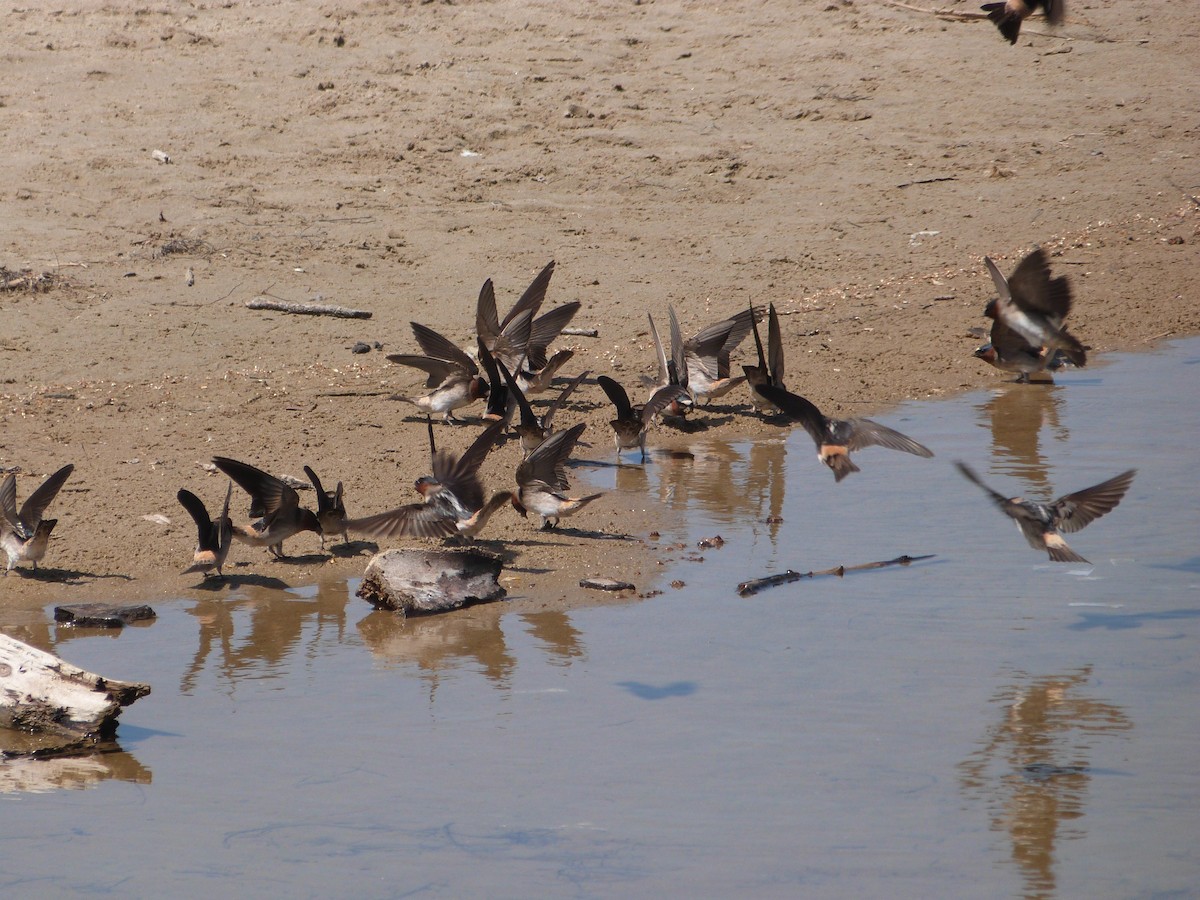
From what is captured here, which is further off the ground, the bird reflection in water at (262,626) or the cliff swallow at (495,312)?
the cliff swallow at (495,312)

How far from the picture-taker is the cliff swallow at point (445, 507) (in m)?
6.85

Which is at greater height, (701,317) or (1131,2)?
Result: (1131,2)

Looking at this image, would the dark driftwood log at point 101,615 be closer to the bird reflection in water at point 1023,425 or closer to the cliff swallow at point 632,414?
the cliff swallow at point 632,414

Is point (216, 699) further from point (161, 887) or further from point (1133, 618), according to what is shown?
point (1133, 618)

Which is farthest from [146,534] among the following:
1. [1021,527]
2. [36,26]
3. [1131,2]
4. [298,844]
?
[1131,2]

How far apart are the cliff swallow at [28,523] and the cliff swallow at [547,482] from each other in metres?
2.21

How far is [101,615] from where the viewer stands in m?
6.35

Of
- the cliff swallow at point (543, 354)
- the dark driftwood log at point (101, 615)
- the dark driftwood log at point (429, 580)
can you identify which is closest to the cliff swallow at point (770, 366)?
the cliff swallow at point (543, 354)

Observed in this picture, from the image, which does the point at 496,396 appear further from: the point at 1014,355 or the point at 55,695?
the point at 55,695

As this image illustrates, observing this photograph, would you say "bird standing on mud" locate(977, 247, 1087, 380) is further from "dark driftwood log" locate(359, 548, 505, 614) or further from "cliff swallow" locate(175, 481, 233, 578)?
"cliff swallow" locate(175, 481, 233, 578)

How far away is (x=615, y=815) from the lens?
15.5ft

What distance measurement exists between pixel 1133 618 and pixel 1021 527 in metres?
0.67

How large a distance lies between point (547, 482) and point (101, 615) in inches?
91.2

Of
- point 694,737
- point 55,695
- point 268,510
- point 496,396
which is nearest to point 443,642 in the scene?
point 268,510
